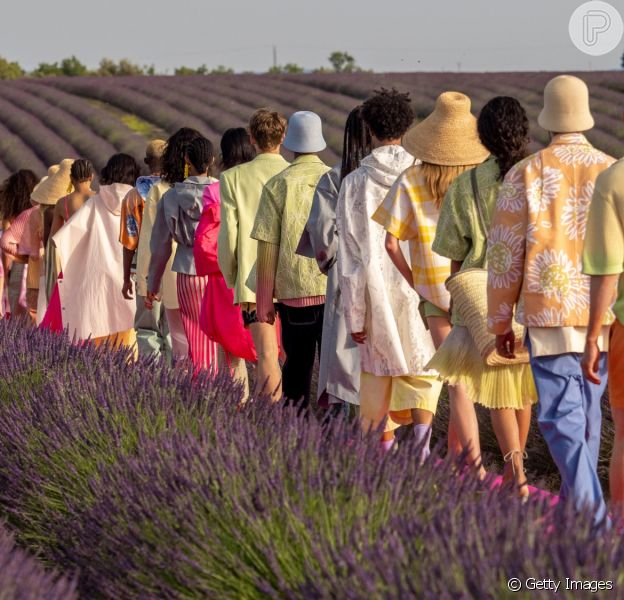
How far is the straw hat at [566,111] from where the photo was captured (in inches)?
184

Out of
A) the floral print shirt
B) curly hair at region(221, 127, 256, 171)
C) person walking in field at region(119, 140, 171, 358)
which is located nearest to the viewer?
the floral print shirt

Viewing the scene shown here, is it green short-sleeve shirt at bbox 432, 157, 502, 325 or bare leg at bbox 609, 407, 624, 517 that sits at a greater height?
green short-sleeve shirt at bbox 432, 157, 502, 325

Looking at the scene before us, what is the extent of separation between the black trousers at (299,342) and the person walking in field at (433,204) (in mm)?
1139

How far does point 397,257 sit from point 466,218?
19.8 inches

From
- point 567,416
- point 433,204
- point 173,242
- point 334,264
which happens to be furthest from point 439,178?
point 173,242

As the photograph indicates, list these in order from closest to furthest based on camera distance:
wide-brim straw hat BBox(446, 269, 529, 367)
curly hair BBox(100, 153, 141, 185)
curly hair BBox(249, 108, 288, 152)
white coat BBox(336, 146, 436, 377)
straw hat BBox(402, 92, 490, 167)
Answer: wide-brim straw hat BBox(446, 269, 529, 367) → straw hat BBox(402, 92, 490, 167) → white coat BBox(336, 146, 436, 377) → curly hair BBox(249, 108, 288, 152) → curly hair BBox(100, 153, 141, 185)

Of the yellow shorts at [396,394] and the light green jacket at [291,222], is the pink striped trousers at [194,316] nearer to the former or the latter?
the light green jacket at [291,222]

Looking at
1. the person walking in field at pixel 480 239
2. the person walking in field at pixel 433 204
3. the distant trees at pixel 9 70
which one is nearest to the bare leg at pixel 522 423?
the person walking in field at pixel 433 204

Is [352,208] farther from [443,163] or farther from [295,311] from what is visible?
[295,311]

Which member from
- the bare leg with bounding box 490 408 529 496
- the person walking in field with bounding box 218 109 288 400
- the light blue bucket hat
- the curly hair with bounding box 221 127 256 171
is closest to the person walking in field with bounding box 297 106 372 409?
the light blue bucket hat

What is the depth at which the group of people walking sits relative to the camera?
456 cm

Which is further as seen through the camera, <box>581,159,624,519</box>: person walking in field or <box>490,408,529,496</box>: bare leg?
<box>490,408,529,496</box>: bare leg

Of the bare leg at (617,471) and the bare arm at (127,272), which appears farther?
the bare arm at (127,272)

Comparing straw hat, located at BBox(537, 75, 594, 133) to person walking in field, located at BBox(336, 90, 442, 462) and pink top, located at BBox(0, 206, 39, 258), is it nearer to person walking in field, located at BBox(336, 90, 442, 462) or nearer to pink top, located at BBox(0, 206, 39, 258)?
person walking in field, located at BBox(336, 90, 442, 462)
